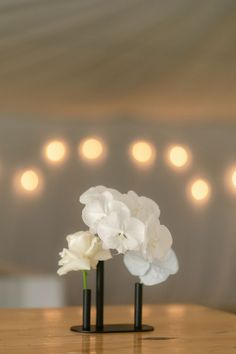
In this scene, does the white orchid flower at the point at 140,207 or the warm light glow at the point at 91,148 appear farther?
the warm light glow at the point at 91,148

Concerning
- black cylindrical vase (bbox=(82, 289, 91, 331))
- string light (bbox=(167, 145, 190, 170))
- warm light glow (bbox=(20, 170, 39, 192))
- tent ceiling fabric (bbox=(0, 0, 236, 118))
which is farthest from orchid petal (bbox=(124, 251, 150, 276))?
string light (bbox=(167, 145, 190, 170))

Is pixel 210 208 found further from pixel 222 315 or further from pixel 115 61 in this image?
pixel 222 315

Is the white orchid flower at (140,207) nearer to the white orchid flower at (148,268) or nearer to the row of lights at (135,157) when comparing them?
the white orchid flower at (148,268)

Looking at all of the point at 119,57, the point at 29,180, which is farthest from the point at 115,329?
the point at 29,180

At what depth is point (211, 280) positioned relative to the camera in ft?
9.23

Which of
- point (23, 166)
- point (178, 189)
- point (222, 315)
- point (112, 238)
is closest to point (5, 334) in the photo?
point (112, 238)

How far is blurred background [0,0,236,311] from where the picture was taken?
2.28 m

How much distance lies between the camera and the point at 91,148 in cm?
274

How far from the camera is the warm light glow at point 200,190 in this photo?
112 inches

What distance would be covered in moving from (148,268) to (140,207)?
117 mm

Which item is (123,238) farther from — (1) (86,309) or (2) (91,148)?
(2) (91,148)

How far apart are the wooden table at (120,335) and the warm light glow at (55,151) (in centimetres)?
113

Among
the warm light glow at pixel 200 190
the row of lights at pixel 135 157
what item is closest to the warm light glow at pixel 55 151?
the row of lights at pixel 135 157

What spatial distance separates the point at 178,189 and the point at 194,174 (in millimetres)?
104
